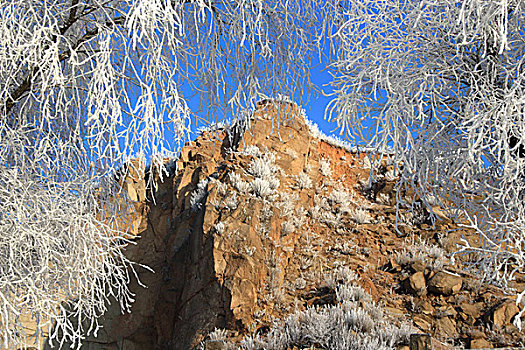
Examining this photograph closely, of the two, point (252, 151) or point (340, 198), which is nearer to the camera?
point (340, 198)

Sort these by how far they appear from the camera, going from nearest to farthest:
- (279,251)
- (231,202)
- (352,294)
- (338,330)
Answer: (338,330) → (352,294) → (279,251) → (231,202)

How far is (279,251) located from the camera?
9344 mm

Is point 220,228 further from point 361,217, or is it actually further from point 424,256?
point 424,256

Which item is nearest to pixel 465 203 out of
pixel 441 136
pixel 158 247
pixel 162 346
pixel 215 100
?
pixel 441 136

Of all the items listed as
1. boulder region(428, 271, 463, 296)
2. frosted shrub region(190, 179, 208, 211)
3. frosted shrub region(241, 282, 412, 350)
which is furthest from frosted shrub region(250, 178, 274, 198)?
boulder region(428, 271, 463, 296)

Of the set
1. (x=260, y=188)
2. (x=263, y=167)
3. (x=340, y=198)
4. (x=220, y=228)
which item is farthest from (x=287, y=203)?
(x=220, y=228)

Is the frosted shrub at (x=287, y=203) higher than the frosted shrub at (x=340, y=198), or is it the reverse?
the frosted shrub at (x=340, y=198)

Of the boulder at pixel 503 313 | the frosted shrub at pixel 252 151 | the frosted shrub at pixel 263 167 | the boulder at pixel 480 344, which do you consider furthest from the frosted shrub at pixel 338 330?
the frosted shrub at pixel 252 151

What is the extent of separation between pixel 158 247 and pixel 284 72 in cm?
944

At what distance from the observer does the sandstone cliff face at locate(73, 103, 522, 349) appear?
25.9 feet

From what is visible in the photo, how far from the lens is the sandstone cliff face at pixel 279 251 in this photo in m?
7.91

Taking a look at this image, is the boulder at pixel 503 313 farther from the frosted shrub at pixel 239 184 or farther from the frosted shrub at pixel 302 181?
the frosted shrub at pixel 239 184

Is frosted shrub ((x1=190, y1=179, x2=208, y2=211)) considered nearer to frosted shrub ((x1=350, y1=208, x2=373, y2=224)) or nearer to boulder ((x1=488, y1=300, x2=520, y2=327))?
frosted shrub ((x1=350, y1=208, x2=373, y2=224))

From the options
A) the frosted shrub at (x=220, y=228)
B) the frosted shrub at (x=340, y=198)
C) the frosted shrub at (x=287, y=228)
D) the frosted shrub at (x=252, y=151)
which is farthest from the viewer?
the frosted shrub at (x=252, y=151)
